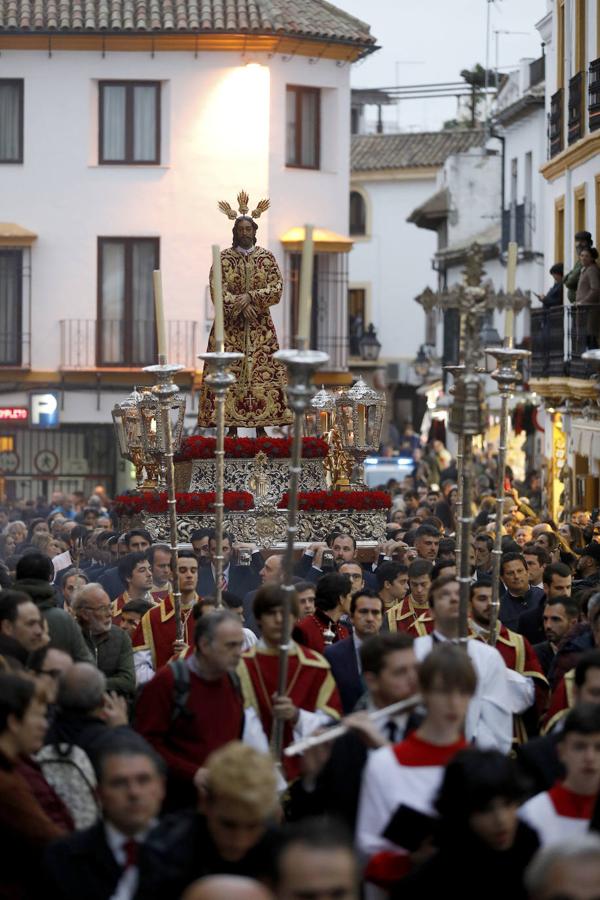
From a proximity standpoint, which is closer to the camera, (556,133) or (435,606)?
(435,606)

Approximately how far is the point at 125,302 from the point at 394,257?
82.4 feet

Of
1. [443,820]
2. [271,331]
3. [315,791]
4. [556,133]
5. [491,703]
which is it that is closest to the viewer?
[443,820]

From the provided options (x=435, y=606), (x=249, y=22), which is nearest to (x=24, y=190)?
(x=249, y=22)

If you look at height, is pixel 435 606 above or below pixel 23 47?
below

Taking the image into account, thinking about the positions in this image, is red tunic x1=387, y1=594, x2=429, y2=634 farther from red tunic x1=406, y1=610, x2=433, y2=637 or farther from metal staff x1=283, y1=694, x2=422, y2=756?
metal staff x1=283, y1=694, x2=422, y2=756

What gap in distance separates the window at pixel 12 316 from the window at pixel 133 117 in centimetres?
205

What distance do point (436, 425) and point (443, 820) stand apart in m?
35.5

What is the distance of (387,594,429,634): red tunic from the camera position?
11.6 metres

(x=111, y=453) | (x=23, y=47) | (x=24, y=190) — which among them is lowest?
(x=111, y=453)

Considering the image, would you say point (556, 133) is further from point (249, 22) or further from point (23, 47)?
point (23, 47)

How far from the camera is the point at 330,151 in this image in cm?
3303

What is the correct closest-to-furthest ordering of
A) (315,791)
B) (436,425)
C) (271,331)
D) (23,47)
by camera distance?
1. (315,791)
2. (271,331)
3. (23,47)
4. (436,425)

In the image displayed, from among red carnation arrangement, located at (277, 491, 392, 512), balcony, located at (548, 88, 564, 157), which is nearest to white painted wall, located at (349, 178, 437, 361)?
balcony, located at (548, 88, 564, 157)

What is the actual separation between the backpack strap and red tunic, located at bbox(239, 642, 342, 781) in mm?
339
